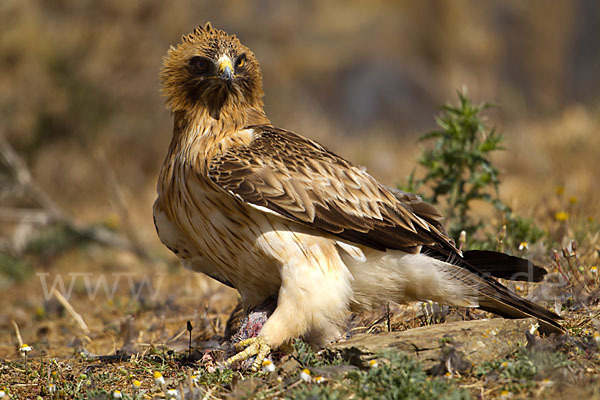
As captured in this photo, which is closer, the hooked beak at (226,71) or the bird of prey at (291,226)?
the bird of prey at (291,226)

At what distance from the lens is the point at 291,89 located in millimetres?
16656

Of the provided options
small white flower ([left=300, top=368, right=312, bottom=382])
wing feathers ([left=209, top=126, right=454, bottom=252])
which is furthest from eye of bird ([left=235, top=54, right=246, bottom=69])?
small white flower ([left=300, top=368, right=312, bottom=382])

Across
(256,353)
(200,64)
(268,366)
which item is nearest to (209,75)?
(200,64)

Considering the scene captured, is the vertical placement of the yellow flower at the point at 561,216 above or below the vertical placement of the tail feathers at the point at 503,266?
above

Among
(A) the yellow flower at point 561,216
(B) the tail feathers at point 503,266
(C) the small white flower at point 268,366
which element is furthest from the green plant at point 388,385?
(A) the yellow flower at point 561,216

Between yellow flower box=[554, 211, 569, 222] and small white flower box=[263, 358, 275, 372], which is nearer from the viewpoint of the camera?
small white flower box=[263, 358, 275, 372]

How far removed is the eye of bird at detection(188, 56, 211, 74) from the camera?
4125 mm

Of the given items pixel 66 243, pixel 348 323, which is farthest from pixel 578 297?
pixel 66 243

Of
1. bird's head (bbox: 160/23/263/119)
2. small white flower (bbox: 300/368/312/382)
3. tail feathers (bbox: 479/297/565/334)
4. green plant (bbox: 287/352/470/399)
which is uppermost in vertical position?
bird's head (bbox: 160/23/263/119)

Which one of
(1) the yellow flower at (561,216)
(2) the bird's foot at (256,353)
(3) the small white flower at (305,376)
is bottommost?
(2) the bird's foot at (256,353)

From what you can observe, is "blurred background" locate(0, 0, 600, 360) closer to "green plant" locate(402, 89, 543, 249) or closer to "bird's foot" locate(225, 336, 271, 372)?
"green plant" locate(402, 89, 543, 249)

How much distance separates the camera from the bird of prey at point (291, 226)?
3627mm

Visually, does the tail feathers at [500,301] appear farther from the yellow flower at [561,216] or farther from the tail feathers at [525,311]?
the yellow flower at [561,216]

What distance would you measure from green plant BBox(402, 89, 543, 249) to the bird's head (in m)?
1.46
